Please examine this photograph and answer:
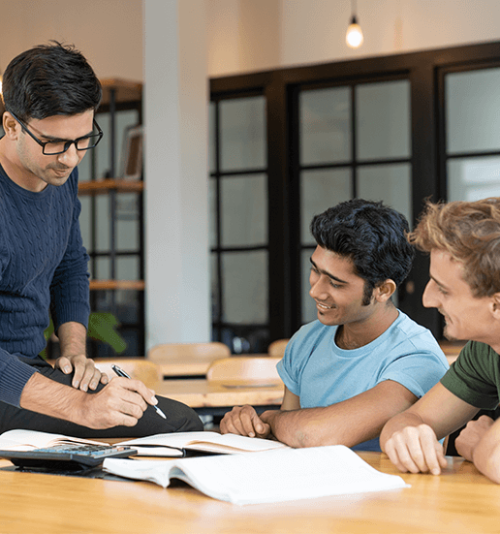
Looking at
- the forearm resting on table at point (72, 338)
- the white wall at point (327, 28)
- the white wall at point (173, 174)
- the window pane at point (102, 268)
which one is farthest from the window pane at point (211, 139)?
the forearm resting on table at point (72, 338)

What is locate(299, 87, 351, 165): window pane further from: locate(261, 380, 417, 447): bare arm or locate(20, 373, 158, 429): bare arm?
locate(20, 373, 158, 429): bare arm

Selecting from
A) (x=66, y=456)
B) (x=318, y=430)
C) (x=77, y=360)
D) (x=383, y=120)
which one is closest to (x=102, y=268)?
(x=383, y=120)

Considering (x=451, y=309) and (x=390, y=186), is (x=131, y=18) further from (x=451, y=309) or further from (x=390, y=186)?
(x=451, y=309)

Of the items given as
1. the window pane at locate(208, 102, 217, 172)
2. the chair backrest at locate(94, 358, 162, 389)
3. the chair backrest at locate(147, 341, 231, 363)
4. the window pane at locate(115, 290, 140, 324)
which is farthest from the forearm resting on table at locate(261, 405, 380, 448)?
the window pane at locate(208, 102, 217, 172)

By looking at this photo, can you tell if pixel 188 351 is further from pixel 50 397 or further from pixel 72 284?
pixel 50 397

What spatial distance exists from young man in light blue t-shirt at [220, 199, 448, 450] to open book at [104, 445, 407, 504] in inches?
18.6

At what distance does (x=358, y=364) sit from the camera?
5.79 ft

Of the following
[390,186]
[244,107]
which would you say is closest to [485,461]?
[390,186]

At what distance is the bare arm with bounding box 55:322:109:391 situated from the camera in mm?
1677

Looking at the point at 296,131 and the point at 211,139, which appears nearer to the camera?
the point at 296,131

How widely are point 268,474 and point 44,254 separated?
1.05m

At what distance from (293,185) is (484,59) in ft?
5.28

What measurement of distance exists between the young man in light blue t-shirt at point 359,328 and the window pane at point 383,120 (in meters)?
3.74

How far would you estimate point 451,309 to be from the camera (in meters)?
1.32
